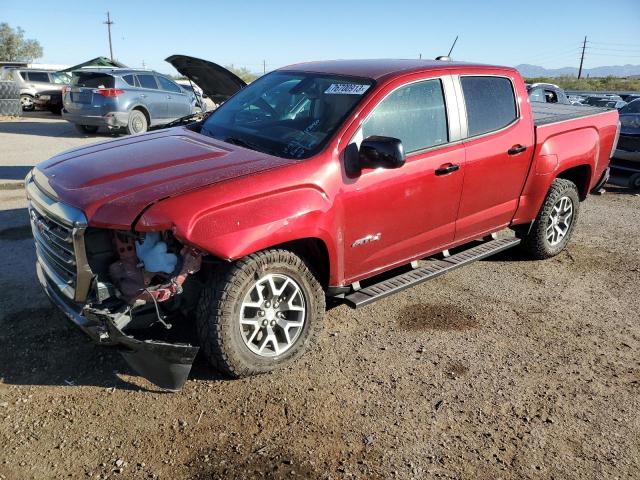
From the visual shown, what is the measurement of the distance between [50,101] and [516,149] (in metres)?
20.3

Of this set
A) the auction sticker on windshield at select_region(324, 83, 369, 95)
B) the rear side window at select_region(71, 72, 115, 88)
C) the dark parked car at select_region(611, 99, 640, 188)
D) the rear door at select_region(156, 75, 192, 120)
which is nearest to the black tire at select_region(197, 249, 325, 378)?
the auction sticker on windshield at select_region(324, 83, 369, 95)

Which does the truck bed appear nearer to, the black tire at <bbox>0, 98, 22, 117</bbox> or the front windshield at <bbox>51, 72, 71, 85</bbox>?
the black tire at <bbox>0, 98, 22, 117</bbox>

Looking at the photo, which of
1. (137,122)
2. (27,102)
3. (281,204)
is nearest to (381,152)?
(281,204)

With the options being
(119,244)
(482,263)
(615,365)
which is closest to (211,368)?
(119,244)

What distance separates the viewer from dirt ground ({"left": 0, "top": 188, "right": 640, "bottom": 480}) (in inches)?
104

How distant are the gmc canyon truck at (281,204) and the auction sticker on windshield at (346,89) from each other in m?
0.02

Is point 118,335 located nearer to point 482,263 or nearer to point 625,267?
point 482,263

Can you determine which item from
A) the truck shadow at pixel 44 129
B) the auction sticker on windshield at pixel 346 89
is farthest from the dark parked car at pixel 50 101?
the auction sticker on windshield at pixel 346 89

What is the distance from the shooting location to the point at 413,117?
388 cm

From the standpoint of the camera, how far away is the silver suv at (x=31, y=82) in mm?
20984

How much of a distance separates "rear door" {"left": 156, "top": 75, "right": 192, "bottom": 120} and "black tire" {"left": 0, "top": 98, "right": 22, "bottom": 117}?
7.40 m

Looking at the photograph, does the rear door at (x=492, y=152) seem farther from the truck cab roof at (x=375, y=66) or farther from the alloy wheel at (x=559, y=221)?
the alloy wheel at (x=559, y=221)

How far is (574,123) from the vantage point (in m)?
5.18

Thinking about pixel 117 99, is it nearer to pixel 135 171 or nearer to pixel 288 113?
pixel 288 113
